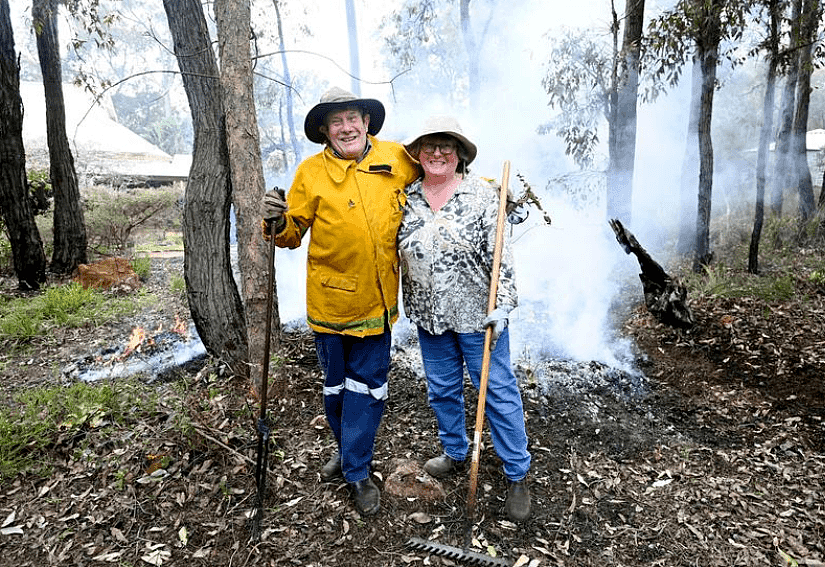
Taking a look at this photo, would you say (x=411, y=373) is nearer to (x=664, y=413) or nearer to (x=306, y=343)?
(x=306, y=343)

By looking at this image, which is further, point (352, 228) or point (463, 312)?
point (463, 312)

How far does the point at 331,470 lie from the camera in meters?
3.09

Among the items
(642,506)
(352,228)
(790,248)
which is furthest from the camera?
(790,248)

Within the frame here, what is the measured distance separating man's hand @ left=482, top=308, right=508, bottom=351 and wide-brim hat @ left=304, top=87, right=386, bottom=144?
1.23m

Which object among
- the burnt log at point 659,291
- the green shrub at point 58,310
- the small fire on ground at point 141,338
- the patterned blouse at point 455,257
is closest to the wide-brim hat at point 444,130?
the patterned blouse at point 455,257

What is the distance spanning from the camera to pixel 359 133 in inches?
103

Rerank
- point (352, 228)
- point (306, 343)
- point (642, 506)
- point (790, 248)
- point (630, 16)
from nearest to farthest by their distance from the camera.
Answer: point (352, 228) < point (642, 506) < point (306, 343) < point (630, 16) < point (790, 248)

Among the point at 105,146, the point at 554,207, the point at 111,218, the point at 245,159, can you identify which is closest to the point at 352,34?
the point at 105,146

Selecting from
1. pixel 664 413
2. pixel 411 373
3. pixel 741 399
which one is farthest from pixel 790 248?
pixel 411 373

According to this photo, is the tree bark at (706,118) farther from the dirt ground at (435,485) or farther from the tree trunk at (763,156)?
the dirt ground at (435,485)

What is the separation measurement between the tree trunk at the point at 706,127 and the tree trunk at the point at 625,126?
0.79 meters

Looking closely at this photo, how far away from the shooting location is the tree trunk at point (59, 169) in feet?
25.7

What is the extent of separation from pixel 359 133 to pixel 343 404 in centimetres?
143

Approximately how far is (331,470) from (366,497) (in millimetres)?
340
